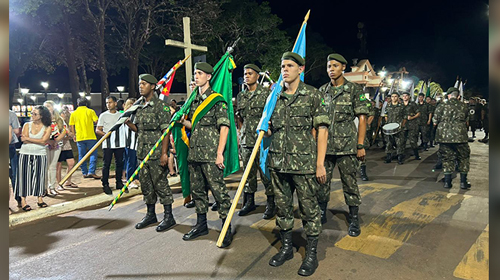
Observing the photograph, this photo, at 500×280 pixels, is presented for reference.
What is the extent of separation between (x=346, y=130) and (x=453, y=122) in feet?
12.4

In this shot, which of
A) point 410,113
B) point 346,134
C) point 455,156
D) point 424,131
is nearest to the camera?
point 346,134

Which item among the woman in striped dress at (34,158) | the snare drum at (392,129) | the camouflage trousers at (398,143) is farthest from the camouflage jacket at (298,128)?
the camouflage trousers at (398,143)

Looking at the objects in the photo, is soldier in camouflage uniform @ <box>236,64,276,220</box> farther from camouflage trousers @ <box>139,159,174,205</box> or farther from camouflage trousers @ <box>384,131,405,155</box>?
camouflage trousers @ <box>384,131,405,155</box>

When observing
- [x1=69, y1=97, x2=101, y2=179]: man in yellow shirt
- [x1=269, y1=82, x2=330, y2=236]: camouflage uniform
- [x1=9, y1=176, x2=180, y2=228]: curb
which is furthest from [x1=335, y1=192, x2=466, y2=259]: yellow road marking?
[x1=69, y1=97, x2=101, y2=179]: man in yellow shirt

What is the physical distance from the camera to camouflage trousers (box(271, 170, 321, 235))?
349 cm

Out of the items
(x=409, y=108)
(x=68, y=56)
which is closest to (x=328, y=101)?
(x=409, y=108)

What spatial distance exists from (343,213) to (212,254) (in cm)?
241

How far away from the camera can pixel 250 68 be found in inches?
222

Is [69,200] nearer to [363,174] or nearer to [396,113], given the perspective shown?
[363,174]

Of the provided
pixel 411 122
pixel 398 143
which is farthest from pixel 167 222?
pixel 411 122

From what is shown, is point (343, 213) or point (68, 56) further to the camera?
point (68, 56)

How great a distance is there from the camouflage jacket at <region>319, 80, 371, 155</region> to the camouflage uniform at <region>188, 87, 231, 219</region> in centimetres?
148

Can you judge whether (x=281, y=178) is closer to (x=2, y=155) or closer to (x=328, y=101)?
(x=328, y=101)

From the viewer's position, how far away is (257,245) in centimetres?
414
